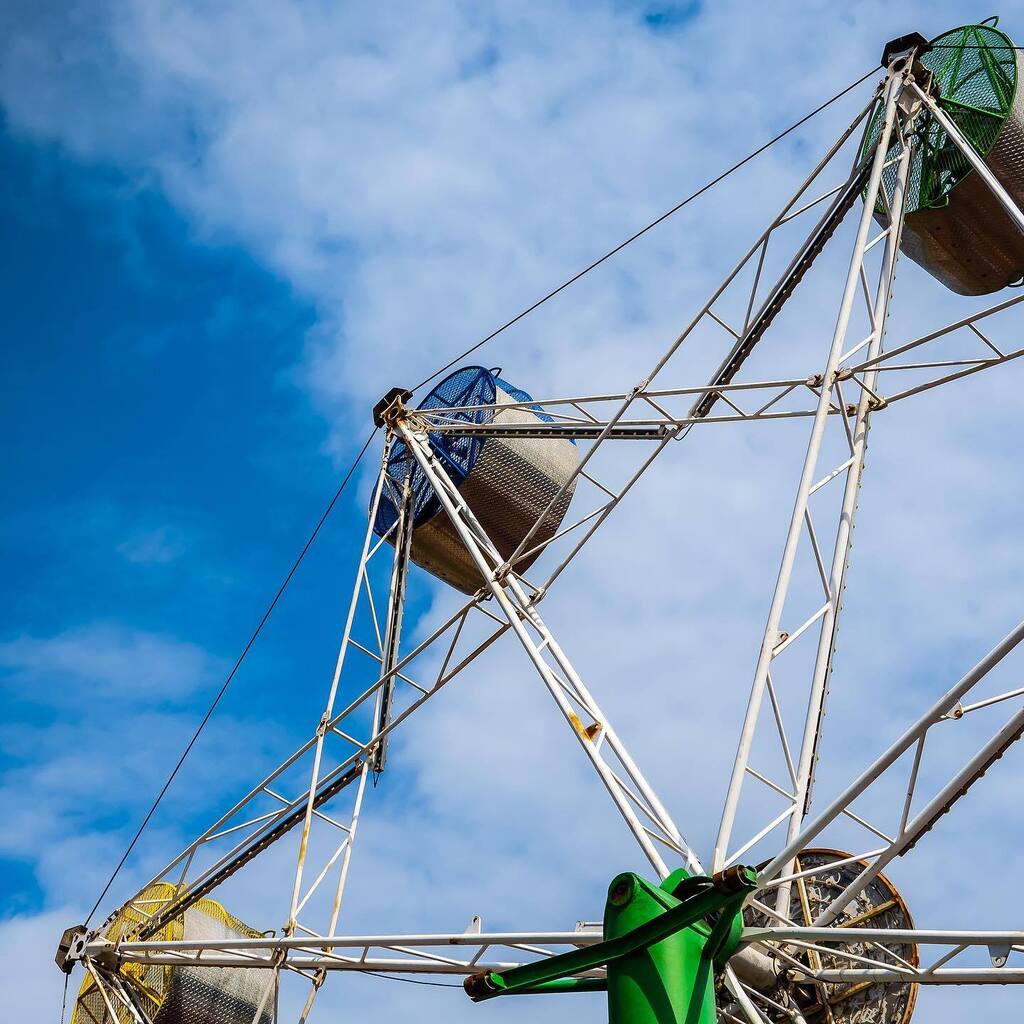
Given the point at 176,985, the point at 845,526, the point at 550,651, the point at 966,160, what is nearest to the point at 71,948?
the point at 176,985

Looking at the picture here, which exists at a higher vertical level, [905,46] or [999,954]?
[905,46]

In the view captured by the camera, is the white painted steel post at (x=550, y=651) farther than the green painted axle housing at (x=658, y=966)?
Yes

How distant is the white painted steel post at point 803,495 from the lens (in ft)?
44.6

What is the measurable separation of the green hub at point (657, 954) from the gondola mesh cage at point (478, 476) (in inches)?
398

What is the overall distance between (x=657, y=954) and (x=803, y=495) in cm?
556

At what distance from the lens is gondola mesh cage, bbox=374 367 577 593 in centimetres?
2183

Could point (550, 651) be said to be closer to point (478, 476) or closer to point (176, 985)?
point (478, 476)

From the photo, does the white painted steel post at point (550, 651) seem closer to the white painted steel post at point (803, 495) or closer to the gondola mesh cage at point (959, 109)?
the white painted steel post at point (803, 495)

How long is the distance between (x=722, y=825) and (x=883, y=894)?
2338 millimetres

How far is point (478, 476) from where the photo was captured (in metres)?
21.7

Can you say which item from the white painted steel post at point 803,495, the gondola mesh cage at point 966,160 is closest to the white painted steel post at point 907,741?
the white painted steel post at point 803,495

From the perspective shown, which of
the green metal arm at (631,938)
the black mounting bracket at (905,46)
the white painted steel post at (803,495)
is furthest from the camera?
the black mounting bracket at (905,46)

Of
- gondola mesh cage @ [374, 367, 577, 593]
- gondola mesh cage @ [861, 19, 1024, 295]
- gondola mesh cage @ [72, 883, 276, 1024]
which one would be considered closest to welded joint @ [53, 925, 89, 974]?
gondola mesh cage @ [72, 883, 276, 1024]

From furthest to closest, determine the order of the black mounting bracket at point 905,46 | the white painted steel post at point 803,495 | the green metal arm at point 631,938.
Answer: the black mounting bracket at point 905,46
the white painted steel post at point 803,495
the green metal arm at point 631,938
